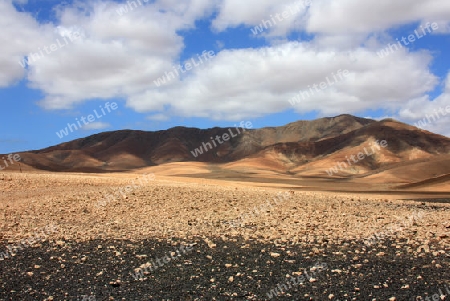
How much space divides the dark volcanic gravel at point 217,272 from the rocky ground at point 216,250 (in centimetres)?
2

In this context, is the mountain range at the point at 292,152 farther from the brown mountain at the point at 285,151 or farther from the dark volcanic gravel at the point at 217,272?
the dark volcanic gravel at the point at 217,272

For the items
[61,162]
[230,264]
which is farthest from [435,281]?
[61,162]

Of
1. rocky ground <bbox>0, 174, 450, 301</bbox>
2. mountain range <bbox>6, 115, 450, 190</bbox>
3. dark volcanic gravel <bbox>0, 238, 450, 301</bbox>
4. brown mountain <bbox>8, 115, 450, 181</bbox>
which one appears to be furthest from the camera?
brown mountain <bbox>8, 115, 450, 181</bbox>

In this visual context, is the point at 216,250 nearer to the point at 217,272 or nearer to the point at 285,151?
the point at 217,272

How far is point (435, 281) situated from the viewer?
7133 mm

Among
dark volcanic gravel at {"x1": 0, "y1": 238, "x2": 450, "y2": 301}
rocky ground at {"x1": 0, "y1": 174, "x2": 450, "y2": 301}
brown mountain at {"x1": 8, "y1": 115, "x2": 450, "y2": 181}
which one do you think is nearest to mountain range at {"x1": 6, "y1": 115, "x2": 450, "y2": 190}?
brown mountain at {"x1": 8, "y1": 115, "x2": 450, "y2": 181}

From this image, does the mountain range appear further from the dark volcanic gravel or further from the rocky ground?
the dark volcanic gravel

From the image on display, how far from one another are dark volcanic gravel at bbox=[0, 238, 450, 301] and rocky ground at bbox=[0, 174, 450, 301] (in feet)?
0.06

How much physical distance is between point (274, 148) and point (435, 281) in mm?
130676

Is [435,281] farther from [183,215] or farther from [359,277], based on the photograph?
[183,215]

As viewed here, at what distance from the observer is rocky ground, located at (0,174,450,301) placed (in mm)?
7020

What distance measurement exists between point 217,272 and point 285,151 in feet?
425

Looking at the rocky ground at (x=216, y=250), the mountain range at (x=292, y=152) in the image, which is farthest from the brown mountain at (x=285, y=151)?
the rocky ground at (x=216, y=250)

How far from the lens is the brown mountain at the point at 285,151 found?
97562 millimetres
